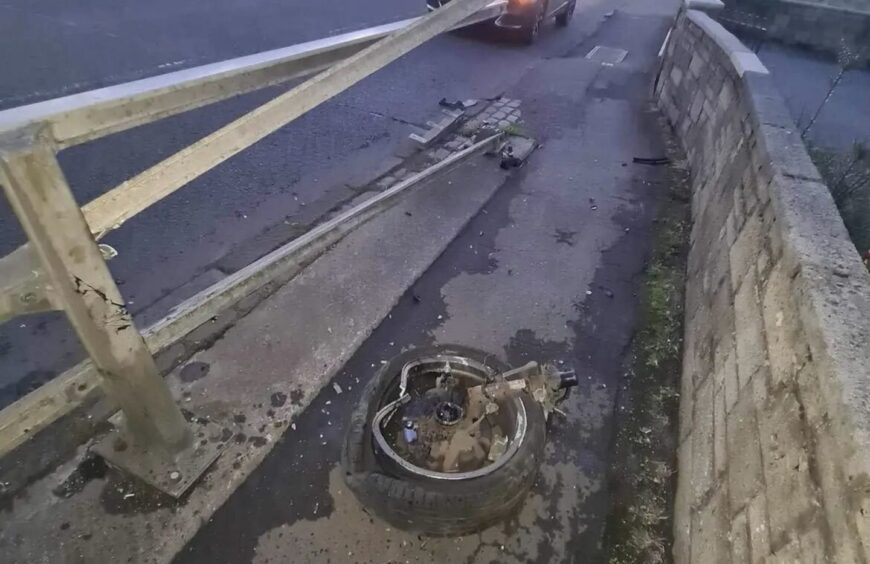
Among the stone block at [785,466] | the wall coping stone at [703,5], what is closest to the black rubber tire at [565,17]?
the wall coping stone at [703,5]

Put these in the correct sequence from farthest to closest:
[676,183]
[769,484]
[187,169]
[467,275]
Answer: [676,183], [467,275], [187,169], [769,484]

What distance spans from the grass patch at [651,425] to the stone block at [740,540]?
31.1 inches

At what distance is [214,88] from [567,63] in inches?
330

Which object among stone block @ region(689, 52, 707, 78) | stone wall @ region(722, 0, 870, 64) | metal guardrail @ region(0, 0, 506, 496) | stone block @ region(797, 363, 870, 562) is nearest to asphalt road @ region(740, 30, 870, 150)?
stone wall @ region(722, 0, 870, 64)

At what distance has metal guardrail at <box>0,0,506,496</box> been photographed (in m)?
2.09

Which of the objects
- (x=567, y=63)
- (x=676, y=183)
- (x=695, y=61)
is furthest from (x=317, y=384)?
(x=567, y=63)

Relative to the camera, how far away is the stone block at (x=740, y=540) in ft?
7.25

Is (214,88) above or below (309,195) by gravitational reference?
above

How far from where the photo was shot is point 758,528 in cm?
215

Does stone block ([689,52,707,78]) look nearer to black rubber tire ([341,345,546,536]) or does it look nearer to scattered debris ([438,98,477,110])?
scattered debris ([438,98,477,110])

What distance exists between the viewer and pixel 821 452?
1.87 metres

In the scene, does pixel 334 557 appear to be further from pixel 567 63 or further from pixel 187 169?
pixel 567 63

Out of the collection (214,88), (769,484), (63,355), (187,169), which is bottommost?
(63,355)

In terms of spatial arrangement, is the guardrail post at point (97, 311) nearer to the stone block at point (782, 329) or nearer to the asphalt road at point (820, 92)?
the stone block at point (782, 329)
